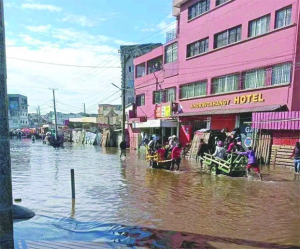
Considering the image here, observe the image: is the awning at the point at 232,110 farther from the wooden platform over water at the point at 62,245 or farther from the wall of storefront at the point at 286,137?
the wooden platform over water at the point at 62,245

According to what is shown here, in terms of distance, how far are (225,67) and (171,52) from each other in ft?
28.8

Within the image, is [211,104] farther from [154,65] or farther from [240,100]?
[154,65]

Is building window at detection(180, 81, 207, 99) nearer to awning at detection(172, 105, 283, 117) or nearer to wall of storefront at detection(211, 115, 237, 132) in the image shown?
awning at detection(172, 105, 283, 117)

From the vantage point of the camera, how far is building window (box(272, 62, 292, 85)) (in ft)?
59.2

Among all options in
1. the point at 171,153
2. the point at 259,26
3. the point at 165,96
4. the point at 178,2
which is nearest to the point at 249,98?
the point at 259,26

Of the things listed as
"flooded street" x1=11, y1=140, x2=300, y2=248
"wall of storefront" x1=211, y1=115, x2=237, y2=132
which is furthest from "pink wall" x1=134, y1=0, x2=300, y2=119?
"flooded street" x1=11, y1=140, x2=300, y2=248

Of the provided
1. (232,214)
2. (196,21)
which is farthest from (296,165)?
(196,21)

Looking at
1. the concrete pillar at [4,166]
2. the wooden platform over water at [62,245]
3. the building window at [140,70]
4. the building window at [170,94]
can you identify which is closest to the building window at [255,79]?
the building window at [170,94]

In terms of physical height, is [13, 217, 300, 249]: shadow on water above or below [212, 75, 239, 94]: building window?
below

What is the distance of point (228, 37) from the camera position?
23062 millimetres

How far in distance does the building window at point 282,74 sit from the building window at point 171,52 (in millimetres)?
12129

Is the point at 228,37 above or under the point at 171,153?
above

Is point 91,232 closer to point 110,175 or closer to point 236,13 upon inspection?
point 110,175

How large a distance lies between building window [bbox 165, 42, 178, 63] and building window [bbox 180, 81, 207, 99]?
3659 mm
